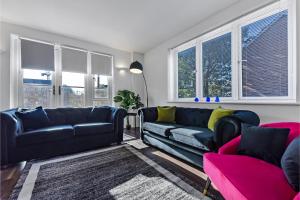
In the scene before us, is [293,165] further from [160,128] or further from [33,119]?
[33,119]

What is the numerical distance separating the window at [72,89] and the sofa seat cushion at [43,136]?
5.10 feet

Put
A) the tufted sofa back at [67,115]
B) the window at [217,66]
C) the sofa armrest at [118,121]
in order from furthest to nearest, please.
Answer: the sofa armrest at [118,121]
the tufted sofa back at [67,115]
the window at [217,66]

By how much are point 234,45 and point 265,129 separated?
1804mm

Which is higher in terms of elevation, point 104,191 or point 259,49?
point 259,49

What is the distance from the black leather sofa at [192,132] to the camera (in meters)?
1.78

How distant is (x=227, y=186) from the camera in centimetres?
105

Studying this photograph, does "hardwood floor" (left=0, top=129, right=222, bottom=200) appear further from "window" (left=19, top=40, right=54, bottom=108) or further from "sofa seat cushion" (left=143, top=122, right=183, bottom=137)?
Answer: "window" (left=19, top=40, right=54, bottom=108)

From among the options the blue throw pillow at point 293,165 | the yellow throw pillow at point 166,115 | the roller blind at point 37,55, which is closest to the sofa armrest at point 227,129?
the blue throw pillow at point 293,165

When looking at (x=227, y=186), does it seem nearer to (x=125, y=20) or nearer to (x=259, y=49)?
(x=259, y=49)

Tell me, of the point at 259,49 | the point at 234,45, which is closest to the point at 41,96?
the point at 234,45

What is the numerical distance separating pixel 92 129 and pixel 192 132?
6.13 ft

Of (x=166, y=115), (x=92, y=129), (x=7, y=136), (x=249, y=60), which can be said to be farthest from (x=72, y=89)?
(x=249, y=60)

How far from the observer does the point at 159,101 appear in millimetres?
4539

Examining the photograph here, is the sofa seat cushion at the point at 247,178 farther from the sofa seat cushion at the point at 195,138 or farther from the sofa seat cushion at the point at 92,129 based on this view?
the sofa seat cushion at the point at 92,129
